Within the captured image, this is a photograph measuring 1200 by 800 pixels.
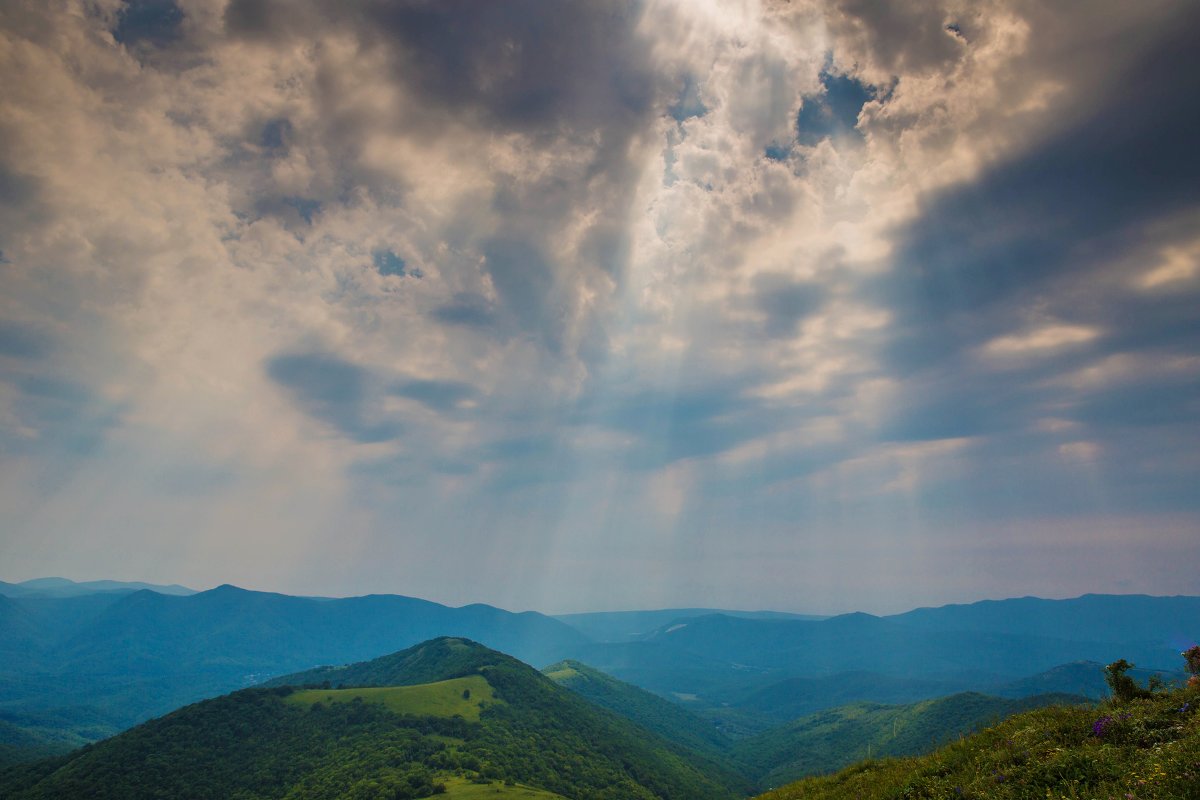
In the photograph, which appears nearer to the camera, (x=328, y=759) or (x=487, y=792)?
(x=487, y=792)

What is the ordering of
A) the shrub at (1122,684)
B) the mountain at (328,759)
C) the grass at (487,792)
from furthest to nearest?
1. the mountain at (328,759)
2. the grass at (487,792)
3. the shrub at (1122,684)

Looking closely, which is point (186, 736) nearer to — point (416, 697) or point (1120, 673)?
point (416, 697)

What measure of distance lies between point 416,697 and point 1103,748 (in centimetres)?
22670

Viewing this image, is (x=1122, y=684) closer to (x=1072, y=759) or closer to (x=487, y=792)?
(x=1072, y=759)

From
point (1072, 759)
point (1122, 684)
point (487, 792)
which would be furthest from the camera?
point (487, 792)

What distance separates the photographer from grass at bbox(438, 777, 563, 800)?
120m

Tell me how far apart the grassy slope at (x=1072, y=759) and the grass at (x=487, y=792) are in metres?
126

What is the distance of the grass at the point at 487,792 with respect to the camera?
393 feet

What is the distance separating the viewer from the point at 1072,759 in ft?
52.9

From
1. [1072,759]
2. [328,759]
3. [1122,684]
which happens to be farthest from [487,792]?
[1072,759]

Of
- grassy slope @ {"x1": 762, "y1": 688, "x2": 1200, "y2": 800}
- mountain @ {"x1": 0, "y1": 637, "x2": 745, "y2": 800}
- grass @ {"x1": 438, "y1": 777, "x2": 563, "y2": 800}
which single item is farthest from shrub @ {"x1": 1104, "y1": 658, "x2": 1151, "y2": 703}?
mountain @ {"x1": 0, "y1": 637, "x2": 745, "y2": 800}

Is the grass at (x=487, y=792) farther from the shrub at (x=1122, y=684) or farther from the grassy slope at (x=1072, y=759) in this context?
the shrub at (x=1122, y=684)

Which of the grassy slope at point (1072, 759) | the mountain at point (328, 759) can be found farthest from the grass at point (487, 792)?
the grassy slope at point (1072, 759)

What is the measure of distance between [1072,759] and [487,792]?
141 m
